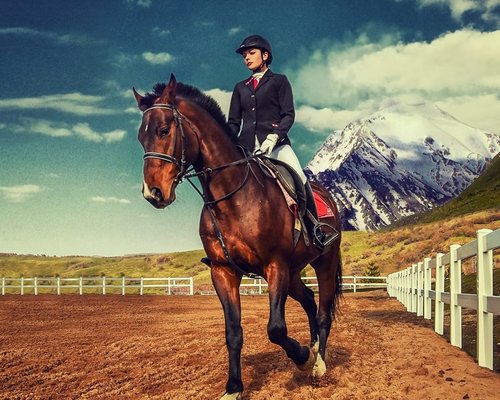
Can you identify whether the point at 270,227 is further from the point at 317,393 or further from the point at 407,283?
the point at 407,283

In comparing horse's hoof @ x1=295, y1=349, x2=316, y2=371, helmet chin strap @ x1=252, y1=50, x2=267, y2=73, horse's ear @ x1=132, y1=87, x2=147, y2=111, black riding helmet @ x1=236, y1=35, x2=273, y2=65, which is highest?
black riding helmet @ x1=236, y1=35, x2=273, y2=65

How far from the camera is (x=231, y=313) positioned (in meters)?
6.22

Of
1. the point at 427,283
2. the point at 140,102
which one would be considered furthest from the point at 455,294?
the point at 140,102

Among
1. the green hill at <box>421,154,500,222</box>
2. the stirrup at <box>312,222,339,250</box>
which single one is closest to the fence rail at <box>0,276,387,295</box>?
the stirrup at <box>312,222,339,250</box>

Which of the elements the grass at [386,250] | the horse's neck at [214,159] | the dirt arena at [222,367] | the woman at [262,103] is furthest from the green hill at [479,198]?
the horse's neck at [214,159]

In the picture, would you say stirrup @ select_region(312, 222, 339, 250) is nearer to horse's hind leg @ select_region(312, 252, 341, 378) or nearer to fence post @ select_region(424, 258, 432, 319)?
horse's hind leg @ select_region(312, 252, 341, 378)

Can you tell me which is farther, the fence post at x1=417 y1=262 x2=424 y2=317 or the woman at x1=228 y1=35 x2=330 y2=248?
the fence post at x1=417 y1=262 x2=424 y2=317

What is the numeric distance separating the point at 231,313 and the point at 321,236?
167 cm

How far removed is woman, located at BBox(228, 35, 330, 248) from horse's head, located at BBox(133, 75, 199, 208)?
117cm

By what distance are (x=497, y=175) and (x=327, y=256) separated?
12961 centimetres

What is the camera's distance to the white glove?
6730mm

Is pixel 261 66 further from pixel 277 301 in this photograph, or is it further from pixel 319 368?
pixel 319 368

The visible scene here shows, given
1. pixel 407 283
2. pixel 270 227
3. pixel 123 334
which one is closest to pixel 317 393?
pixel 270 227

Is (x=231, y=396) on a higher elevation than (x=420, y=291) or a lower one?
lower
